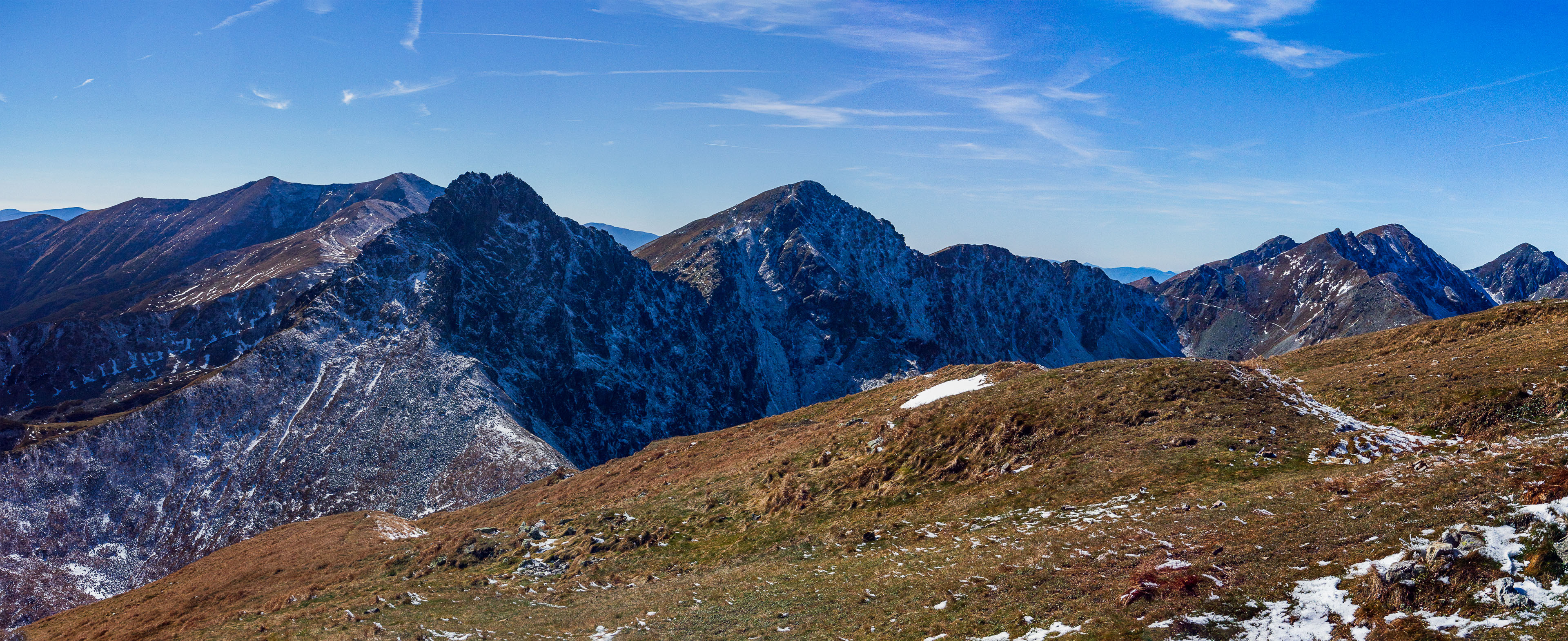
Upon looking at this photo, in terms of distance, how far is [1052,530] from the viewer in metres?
30.6

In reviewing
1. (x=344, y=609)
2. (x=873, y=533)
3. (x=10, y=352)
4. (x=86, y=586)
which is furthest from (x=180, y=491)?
(x=873, y=533)

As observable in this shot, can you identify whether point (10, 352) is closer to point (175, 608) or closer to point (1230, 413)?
point (175, 608)

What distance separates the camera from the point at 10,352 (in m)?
184

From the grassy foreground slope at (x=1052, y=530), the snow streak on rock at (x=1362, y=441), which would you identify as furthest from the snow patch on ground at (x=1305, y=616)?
the snow streak on rock at (x=1362, y=441)

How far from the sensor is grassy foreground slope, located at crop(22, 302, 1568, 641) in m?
19.8

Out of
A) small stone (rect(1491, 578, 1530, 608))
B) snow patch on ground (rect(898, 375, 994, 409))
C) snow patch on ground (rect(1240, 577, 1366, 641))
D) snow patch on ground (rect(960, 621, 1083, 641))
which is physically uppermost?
snow patch on ground (rect(898, 375, 994, 409))

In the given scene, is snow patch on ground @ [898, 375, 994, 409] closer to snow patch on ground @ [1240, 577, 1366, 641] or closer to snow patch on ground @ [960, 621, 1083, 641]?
snow patch on ground @ [960, 621, 1083, 641]

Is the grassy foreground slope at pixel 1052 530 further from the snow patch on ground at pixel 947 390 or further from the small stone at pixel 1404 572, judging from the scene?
the snow patch on ground at pixel 947 390

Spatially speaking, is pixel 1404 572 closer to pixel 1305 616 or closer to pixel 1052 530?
pixel 1305 616

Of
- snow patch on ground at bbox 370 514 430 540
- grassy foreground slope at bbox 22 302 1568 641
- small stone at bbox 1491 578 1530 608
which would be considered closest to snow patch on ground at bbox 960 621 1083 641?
grassy foreground slope at bbox 22 302 1568 641

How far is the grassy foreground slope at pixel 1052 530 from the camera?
19812mm

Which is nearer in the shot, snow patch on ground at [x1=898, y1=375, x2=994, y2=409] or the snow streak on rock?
the snow streak on rock

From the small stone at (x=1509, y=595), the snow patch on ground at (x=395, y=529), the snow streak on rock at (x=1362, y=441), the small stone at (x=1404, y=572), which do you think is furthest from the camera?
the snow patch on ground at (x=395, y=529)

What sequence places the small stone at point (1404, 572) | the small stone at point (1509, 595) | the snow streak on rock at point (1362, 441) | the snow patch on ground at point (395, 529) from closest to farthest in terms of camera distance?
the small stone at point (1509, 595)
the small stone at point (1404, 572)
the snow streak on rock at point (1362, 441)
the snow patch on ground at point (395, 529)
